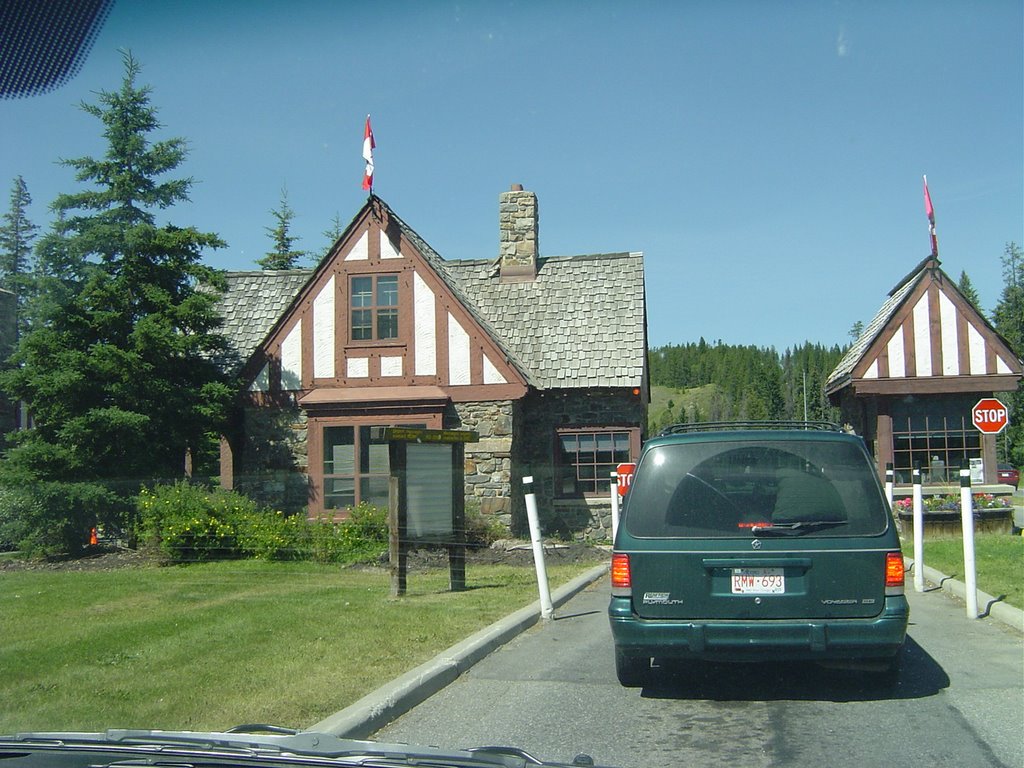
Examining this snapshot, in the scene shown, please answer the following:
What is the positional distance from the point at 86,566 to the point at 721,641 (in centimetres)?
1186

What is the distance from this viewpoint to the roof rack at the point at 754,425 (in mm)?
7473

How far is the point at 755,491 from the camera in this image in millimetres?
6891

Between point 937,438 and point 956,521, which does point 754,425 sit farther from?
point 937,438

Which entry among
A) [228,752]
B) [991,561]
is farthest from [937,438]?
[228,752]

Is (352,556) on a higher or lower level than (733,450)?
lower

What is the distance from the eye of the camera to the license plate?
6.61 m

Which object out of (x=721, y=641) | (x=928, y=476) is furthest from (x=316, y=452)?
(x=721, y=641)

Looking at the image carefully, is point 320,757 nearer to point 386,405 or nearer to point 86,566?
point 86,566

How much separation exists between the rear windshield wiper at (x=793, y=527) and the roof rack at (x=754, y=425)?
0.85m

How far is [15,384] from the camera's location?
1683 centimetres

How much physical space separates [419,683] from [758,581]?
2.39 metres

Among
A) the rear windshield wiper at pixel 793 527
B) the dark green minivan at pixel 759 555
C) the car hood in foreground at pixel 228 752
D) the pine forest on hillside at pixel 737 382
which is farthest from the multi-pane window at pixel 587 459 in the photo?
the pine forest on hillside at pixel 737 382

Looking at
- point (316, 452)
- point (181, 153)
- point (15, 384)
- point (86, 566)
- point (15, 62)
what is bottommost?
point (86, 566)

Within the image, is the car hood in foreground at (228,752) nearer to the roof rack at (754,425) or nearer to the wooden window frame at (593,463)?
the roof rack at (754,425)
